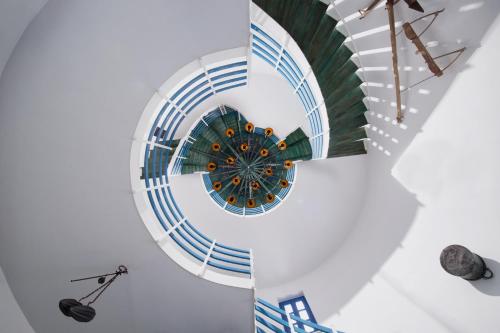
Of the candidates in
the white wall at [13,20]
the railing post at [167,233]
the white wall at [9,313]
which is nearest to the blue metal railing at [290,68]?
the white wall at [13,20]

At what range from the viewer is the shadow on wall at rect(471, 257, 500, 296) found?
3954 mm

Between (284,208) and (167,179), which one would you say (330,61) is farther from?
(167,179)

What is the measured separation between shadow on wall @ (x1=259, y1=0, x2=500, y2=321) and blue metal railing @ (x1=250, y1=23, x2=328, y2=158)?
1.48 metres

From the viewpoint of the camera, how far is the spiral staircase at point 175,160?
4699 mm

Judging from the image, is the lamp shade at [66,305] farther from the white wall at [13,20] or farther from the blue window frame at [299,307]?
the blue window frame at [299,307]

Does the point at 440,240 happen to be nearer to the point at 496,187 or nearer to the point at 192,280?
the point at 496,187

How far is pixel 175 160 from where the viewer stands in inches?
374

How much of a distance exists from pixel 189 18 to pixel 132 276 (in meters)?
5.64

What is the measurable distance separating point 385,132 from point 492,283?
3695 millimetres

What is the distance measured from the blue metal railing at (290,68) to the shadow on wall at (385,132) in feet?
4.85

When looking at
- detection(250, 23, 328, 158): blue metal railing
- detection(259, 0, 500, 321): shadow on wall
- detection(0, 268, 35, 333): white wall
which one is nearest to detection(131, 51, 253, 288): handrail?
detection(250, 23, 328, 158): blue metal railing

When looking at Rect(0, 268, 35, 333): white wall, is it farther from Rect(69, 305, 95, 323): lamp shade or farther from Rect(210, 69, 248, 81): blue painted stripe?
Rect(210, 69, 248, 81): blue painted stripe

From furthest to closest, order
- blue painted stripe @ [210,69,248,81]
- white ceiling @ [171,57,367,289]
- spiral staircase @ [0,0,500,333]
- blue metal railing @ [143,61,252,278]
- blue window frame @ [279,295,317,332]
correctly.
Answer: white ceiling @ [171,57,367,289] → blue window frame @ [279,295,317,332] → blue painted stripe @ [210,69,248,81] → blue metal railing @ [143,61,252,278] → spiral staircase @ [0,0,500,333]

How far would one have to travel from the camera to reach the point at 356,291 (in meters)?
7.54
